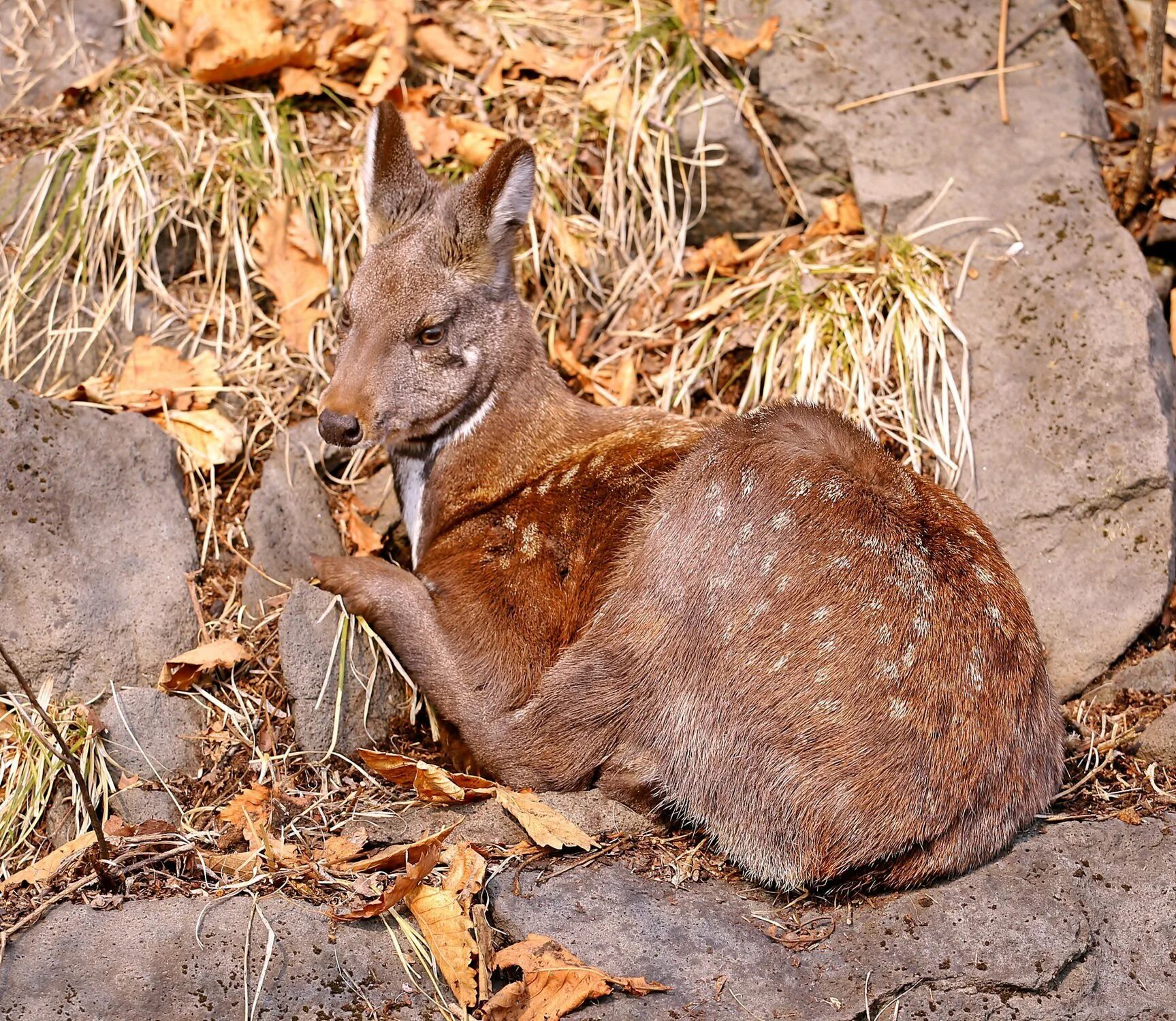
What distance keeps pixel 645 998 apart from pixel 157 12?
566 centimetres

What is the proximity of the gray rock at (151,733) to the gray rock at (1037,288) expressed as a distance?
3.50m

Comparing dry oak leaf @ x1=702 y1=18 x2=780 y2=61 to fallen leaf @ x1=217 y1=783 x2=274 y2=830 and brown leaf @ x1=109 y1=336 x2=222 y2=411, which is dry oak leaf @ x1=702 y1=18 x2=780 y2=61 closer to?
brown leaf @ x1=109 y1=336 x2=222 y2=411

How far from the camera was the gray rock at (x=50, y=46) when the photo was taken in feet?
22.0

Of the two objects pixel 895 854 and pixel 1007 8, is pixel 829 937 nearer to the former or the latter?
pixel 895 854

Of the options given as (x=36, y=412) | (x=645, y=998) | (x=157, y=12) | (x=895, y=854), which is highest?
(x=157, y=12)

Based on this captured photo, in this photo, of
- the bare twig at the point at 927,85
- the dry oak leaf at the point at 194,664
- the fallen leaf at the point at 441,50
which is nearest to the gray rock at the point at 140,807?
the dry oak leaf at the point at 194,664

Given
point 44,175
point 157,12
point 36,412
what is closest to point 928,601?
point 36,412

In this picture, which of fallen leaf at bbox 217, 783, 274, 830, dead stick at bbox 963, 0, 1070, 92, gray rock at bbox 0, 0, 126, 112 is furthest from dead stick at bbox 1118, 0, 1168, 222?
gray rock at bbox 0, 0, 126, 112

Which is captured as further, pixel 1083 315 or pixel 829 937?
pixel 1083 315

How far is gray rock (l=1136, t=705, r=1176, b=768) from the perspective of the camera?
4.87 metres

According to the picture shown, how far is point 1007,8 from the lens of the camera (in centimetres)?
691

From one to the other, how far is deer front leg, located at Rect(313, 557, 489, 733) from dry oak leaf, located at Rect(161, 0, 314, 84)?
2820mm

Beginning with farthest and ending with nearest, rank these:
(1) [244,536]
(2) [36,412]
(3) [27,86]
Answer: (3) [27,86], (1) [244,536], (2) [36,412]

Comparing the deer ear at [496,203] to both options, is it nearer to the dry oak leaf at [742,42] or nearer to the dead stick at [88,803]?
the dry oak leaf at [742,42]
